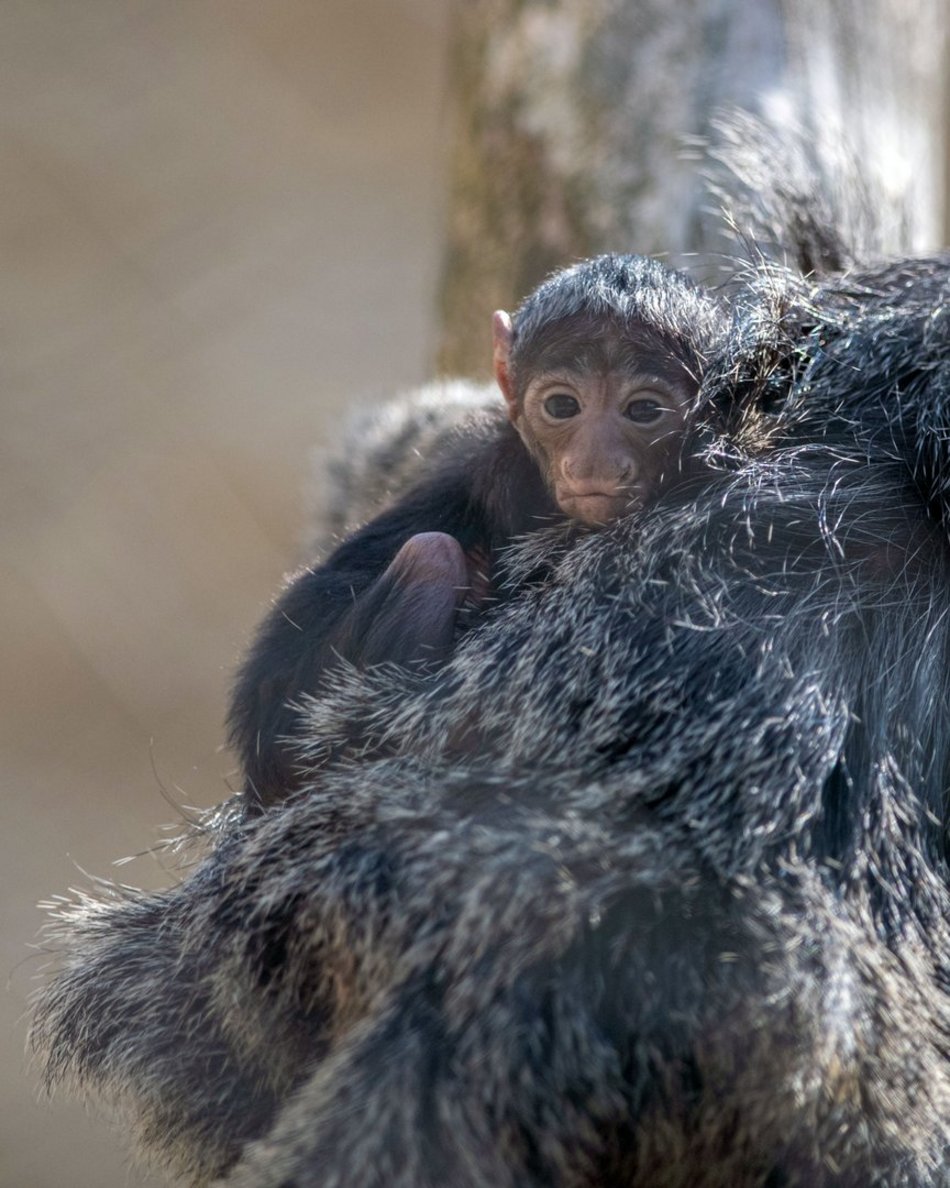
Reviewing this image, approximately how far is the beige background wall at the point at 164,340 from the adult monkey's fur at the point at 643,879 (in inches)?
191

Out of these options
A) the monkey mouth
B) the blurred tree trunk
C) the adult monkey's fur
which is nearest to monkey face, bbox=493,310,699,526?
the monkey mouth

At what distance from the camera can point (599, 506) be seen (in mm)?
2619

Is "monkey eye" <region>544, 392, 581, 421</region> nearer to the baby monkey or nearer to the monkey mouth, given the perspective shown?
the baby monkey

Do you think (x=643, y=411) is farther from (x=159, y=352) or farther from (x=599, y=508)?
(x=159, y=352)

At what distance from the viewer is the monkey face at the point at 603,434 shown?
2.64 m

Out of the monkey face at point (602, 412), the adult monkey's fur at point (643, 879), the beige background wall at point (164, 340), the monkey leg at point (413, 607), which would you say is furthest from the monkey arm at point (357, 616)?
the beige background wall at point (164, 340)

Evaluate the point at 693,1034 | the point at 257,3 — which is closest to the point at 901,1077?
the point at 693,1034

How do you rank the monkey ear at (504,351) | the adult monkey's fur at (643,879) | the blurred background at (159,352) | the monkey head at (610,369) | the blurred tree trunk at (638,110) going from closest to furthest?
the adult monkey's fur at (643,879) < the monkey head at (610,369) < the monkey ear at (504,351) < the blurred tree trunk at (638,110) < the blurred background at (159,352)

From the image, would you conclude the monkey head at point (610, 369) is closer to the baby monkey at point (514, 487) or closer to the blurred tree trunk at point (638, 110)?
the baby monkey at point (514, 487)

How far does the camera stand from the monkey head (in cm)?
271

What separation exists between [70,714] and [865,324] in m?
5.93

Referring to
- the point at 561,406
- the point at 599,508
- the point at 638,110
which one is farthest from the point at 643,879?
the point at 638,110

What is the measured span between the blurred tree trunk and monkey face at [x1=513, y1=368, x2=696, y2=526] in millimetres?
1137

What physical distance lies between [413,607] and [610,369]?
734mm
